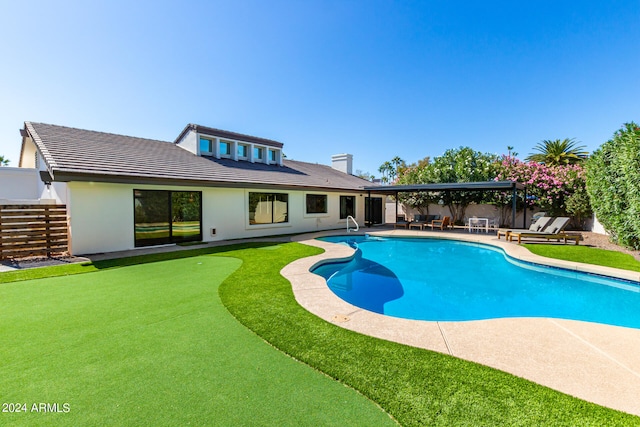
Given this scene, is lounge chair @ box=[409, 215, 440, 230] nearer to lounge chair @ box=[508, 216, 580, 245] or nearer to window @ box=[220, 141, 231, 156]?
lounge chair @ box=[508, 216, 580, 245]

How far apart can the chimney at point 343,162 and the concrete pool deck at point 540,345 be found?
67.7 feet

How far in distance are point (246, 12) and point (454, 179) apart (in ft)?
56.3

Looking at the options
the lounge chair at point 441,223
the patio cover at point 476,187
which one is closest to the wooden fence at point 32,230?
the patio cover at point 476,187

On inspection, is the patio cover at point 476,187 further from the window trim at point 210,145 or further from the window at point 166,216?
the window at point 166,216

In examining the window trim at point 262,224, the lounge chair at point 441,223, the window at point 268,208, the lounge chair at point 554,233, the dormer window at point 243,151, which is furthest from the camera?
the lounge chair at point 441,223

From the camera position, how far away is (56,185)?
33.7 ft

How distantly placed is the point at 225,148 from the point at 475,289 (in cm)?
1469

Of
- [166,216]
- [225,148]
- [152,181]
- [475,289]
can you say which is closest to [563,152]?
[475,289]

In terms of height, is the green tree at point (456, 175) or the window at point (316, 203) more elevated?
the green tree at point (456, 175)

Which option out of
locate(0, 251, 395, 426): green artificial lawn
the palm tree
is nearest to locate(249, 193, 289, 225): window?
locate(0, 251, 395, 426): green artificial lawn

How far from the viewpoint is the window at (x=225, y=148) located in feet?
53.1

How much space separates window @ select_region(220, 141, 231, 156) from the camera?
53.1ft

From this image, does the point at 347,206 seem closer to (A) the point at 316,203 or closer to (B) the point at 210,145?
(A) the point at 316,203

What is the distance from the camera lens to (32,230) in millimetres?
8430
